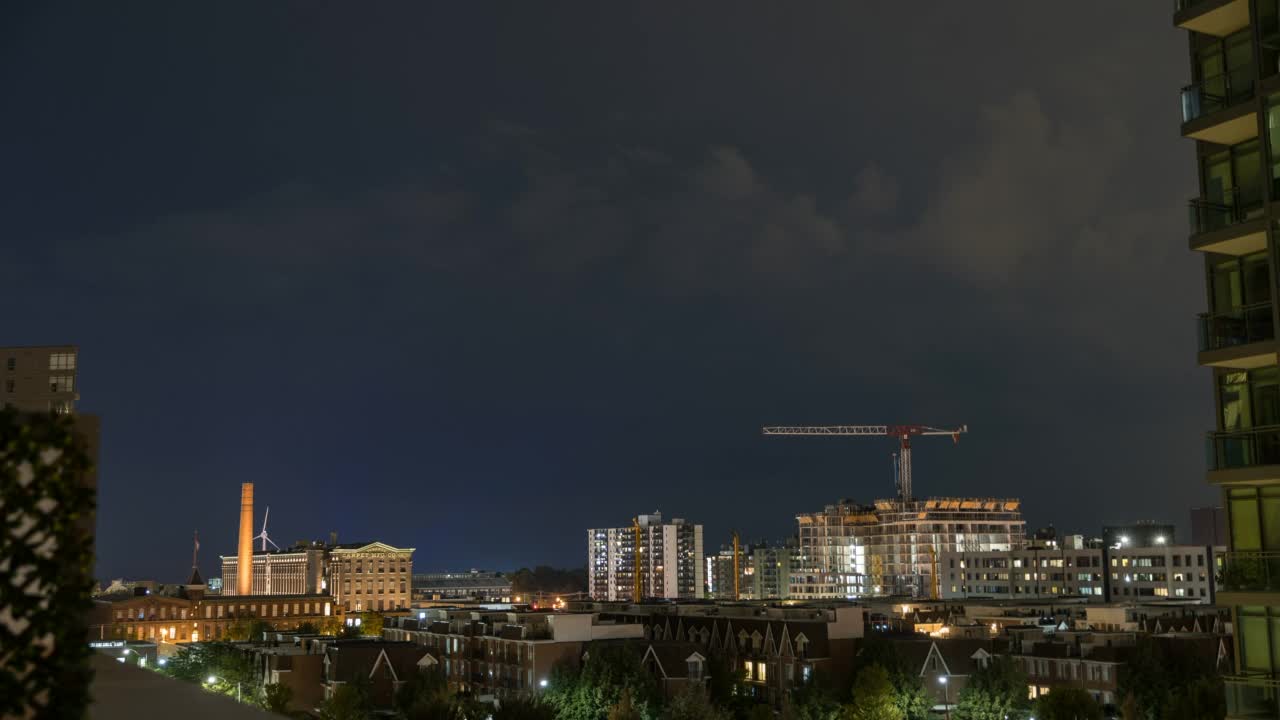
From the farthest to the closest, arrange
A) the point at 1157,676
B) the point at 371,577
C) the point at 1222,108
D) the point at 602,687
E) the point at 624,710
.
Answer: the point at 371,577 → the point at 1157,676 → the point at 602,687 → the point at 624,710 → the point at 1222,108

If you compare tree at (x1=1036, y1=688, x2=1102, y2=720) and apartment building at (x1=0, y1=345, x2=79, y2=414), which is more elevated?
apartment building at (x1=0, y1=345, x2=79, y2=414)

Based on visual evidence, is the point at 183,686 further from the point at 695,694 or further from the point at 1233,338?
the point at 695,694

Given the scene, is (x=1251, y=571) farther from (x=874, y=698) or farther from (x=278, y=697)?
(x=278, y=697)

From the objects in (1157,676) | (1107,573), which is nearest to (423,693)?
(1157,676)

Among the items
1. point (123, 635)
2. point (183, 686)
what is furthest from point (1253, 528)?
point (123, 635)

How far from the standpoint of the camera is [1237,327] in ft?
59.1

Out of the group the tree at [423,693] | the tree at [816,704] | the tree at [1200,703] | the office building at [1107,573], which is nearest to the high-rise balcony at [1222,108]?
the tree at [1200,703]

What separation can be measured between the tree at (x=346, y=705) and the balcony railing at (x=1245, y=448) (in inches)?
2158

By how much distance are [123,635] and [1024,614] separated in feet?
320

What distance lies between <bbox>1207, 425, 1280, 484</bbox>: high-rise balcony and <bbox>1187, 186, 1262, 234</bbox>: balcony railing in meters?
3.14

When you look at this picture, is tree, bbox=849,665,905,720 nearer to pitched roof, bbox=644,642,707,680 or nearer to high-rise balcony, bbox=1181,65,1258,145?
pitched roof, bbox=644,642,707,680

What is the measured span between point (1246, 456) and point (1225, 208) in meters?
3.83

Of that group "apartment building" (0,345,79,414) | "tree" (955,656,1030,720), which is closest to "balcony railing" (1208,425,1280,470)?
"tree" (955,656,1030,720)

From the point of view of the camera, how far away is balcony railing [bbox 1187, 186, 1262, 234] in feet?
59.3
